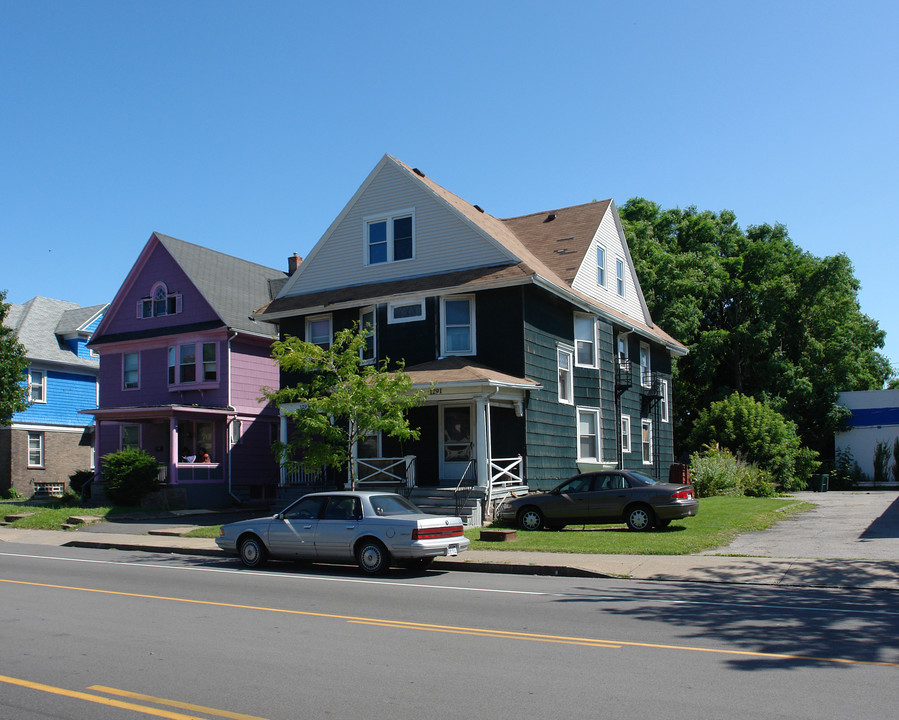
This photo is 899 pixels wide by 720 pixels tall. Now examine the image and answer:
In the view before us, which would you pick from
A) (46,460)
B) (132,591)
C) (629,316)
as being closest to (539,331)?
(629,316)

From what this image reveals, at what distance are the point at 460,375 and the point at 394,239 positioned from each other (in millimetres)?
6248

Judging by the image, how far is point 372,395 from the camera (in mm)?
17562

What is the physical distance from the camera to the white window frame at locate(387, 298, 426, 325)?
24.3 metres

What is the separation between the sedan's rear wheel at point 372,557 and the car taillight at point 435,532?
64 cm

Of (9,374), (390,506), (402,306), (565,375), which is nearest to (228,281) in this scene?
(9,374)

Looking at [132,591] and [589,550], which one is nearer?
[132,591]

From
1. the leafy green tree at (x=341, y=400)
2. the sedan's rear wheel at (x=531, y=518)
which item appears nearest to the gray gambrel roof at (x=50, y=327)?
the leafy green tree at (x=341, y=400)

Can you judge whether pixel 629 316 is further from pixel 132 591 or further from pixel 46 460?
pixel 46 460

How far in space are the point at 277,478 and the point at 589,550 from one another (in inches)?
776

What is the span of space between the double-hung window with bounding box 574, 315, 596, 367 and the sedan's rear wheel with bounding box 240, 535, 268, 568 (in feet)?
44.8

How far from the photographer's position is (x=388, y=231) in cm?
2578

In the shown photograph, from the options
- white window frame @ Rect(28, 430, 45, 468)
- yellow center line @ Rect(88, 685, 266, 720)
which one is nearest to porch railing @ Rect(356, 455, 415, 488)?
yellow center line @ Rect(88, 685, 266, 720)

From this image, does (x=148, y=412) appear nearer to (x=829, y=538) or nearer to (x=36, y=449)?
(x=36, y=449)

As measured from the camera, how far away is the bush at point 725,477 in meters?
29.5
